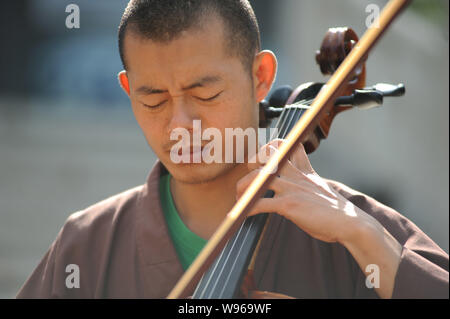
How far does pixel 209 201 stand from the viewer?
1.54m

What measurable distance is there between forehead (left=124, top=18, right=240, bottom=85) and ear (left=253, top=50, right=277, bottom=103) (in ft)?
0.39

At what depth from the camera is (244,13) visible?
1.48 metres

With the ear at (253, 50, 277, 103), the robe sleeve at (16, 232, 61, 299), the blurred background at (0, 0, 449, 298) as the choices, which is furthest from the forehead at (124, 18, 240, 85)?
the blurred background at (0, 0, 449, 298)

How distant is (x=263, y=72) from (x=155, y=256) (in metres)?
0.50

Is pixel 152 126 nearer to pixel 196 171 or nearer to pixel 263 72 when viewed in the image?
pixel 196 171

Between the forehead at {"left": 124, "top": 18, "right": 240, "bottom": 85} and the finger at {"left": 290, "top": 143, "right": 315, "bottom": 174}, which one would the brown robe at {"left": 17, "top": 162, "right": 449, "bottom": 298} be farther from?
the forehead at {"left": 124, "top": 18, "right": 240, "bottom": 85}

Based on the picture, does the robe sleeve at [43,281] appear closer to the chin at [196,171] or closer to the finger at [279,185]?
the chin at [196,171]

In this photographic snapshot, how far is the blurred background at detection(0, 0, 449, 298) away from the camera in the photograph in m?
4.57

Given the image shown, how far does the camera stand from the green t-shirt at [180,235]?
1.49m

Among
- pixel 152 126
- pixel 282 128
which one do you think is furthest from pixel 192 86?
pixel 282 128

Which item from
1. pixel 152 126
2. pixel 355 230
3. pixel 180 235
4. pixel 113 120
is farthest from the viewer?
pixel 113 120

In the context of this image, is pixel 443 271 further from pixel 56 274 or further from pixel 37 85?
pixel 37 85

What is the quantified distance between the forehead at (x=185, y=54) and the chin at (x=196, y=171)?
195 millimetres
